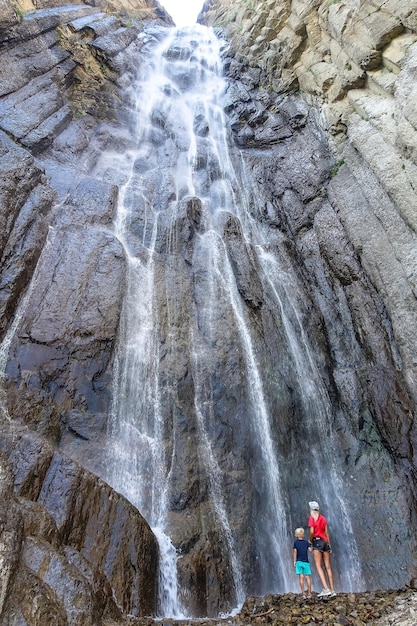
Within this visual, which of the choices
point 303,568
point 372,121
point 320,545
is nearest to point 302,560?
point 303,568

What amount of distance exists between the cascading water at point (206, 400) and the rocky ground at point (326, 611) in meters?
1.87

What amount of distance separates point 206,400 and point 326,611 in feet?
18.5

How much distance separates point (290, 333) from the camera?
12867mm

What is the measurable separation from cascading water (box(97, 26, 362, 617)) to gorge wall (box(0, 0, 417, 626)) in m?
0.08

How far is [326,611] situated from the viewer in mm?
6062

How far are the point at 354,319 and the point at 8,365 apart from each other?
1012cm

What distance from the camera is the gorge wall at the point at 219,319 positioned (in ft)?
24.9

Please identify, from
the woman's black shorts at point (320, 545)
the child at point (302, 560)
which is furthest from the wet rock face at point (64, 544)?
the woman's black shorts at point (320, 545)

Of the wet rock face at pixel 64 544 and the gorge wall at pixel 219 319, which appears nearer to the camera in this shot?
the wet rock face at pixel 64 544

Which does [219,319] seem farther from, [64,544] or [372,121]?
[372,121]

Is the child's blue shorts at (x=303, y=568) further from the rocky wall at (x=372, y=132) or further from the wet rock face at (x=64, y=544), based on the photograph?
the rocky wall at (x=372, y=132)

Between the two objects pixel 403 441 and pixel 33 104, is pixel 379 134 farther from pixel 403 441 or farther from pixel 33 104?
pixel 33 104

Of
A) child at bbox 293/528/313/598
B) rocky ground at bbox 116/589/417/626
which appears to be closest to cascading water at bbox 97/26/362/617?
rocky ground at bbox 116/589/417/626

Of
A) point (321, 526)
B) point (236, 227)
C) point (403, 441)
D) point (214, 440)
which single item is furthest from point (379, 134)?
point (321, 526)
